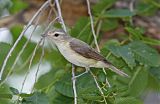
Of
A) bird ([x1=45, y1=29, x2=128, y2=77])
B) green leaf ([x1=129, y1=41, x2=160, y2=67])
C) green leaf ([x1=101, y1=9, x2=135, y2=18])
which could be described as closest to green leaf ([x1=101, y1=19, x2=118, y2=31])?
green leaf ([x1=101, y1=9, x2=135, y2=18])

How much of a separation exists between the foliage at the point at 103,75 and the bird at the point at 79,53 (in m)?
0.06

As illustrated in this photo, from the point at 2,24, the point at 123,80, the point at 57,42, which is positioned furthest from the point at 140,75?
the point at 2,24

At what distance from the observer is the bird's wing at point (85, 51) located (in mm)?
2215

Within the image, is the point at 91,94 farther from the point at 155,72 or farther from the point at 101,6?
the point at 101,6

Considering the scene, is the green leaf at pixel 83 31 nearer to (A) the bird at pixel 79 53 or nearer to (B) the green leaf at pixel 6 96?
(A) the bird at pixel 79 53

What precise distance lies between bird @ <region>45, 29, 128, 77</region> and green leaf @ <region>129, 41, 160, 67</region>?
0.53 ft

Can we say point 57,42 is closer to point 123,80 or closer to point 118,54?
→ point 118,54

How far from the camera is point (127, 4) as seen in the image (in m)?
3.59

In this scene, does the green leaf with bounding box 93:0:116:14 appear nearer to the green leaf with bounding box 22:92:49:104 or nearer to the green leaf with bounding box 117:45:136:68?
the green leaf with bounding box 117:45:136:68

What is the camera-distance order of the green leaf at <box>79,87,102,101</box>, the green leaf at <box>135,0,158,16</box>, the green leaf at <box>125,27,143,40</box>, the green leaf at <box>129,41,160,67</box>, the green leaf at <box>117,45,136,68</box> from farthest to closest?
the green leaf at <box>135,0,158,16</box>, the green leaf at <box>125,27,143,40</box>, the green leaf at <box>129,41,160,67</box>, the green leaf at <box>117,45,136,68</box>, the green leaf at <box>79,87,102,101</box>

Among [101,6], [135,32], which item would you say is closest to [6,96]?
[135,32]

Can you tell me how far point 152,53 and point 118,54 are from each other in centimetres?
23

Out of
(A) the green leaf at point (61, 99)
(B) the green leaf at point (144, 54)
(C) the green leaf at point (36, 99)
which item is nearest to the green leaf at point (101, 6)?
(B) the green leaf at point (144, 54)

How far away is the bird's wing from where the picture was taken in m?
2.21
